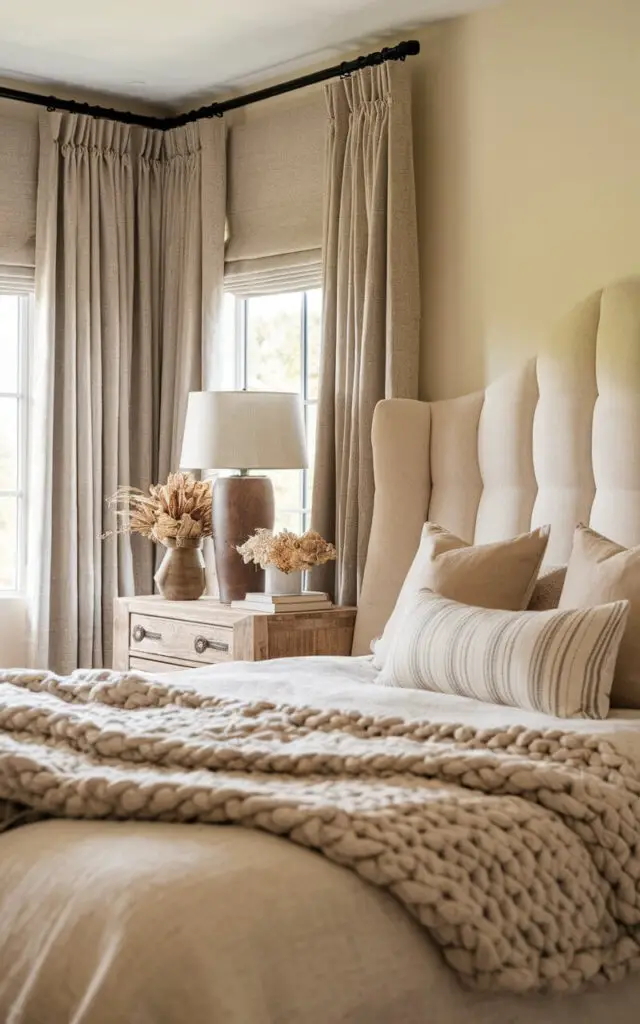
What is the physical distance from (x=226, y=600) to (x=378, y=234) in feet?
4.17

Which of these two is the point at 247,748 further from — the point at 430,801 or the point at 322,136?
the point at 322,136

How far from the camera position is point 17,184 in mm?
4586

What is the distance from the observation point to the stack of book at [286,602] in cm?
372

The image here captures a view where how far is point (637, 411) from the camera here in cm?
311

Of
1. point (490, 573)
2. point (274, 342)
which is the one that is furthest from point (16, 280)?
point (490, 573)

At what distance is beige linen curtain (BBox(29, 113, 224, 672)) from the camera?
4.57 meters

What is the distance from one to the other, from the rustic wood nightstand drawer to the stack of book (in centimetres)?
12

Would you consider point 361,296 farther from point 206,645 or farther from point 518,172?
point 206,645

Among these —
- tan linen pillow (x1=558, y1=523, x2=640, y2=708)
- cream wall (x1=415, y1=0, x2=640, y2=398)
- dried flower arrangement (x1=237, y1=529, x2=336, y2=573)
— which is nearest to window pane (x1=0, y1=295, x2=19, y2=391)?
dried flower arrangement (x1=237, y1=529, x2=336, y2=573)

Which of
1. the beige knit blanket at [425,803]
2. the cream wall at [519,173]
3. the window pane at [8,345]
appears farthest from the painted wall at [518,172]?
the beige knit blanket at [425,803]

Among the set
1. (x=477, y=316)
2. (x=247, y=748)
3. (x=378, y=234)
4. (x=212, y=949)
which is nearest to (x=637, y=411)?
(x=477, y=316)

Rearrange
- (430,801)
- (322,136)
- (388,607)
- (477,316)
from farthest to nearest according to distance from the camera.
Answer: (322,136) → (477,316) → (388,607) → (430,801)

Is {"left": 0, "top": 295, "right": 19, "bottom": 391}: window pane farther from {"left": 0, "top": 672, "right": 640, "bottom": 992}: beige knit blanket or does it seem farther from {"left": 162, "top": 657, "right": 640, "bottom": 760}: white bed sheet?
{"left": 0, "top": 672, "right": 640, "bottom": 992}: beige knit blanket

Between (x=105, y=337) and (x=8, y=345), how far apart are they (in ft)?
1.21
